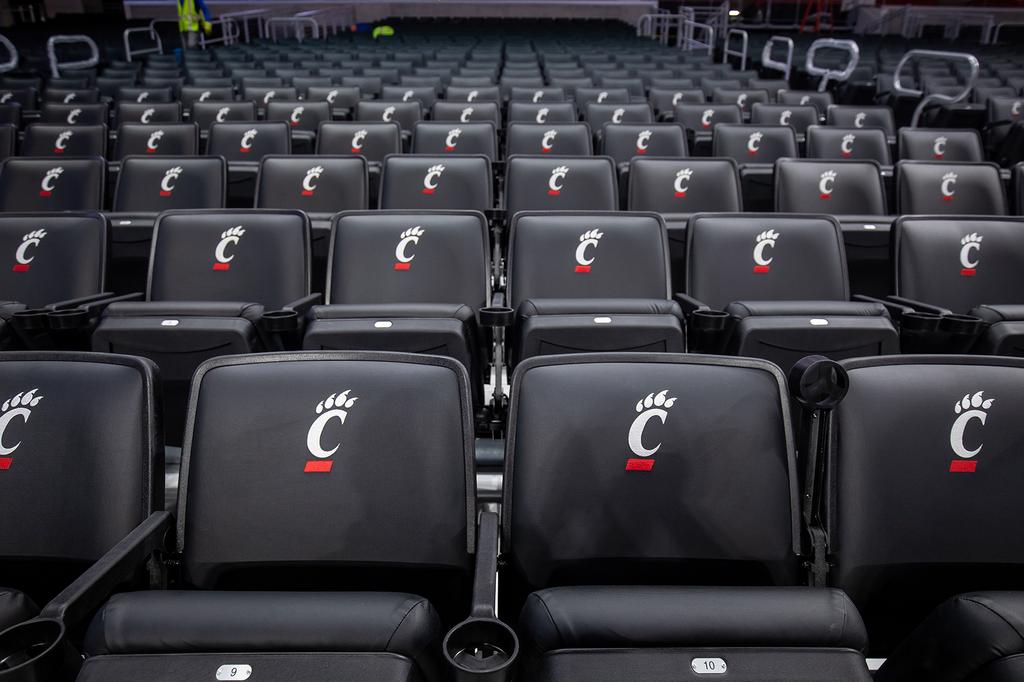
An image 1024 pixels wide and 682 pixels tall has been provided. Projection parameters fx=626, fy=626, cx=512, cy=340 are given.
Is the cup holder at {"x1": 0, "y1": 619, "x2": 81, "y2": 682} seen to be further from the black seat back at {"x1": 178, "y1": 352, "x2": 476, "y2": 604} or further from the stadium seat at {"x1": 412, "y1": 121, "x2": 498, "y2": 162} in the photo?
the stadium seat at {"x1": 412, "y1": 121, "x2": 498, "y2": 162}

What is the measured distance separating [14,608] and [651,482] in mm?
A: 979

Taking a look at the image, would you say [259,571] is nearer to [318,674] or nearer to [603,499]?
[318,674]

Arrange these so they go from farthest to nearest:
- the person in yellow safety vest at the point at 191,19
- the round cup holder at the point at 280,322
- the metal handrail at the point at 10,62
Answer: the person in yellow safety vest at the point at 191,19, the metal handrail at the point at 10,62, the round cup holder at the point at 280,322

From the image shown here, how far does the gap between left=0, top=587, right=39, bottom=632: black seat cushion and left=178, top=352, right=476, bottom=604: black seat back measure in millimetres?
211

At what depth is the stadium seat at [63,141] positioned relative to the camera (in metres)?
3.48

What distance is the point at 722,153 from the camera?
11.5 feet

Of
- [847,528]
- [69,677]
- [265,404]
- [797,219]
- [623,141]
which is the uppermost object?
[623,141]

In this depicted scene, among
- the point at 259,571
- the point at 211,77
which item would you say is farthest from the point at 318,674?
the point at 211,77

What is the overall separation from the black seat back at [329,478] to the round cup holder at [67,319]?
0.78 metres

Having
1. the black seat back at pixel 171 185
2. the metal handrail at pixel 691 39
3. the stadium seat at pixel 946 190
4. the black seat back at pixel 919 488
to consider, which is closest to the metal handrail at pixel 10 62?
the black seat back at pixel 171 185

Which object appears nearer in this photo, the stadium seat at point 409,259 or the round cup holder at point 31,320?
the round cup holder at point 31,320

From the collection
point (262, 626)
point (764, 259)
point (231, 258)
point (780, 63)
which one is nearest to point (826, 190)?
point (764, 259)

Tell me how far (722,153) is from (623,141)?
1.86ft

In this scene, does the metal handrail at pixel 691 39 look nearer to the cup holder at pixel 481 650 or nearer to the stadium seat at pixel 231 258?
the stadium seat at pixel 231 258
